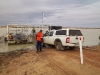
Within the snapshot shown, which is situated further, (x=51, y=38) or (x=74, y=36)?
(x=51, y=38)

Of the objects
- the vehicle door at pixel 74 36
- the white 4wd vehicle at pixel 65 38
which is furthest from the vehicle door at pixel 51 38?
the vehicle door at pixel 74 36

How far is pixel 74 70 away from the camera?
6.98 m

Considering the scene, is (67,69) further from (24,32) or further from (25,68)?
(24,32)

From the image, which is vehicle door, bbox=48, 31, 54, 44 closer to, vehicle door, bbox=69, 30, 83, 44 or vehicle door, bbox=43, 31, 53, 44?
vehicle door, bbox=43, 31, 53, 44

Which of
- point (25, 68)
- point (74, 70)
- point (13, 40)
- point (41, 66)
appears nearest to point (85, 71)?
point (74, 70)

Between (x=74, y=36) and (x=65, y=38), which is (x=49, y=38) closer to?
(x=65, y=38)

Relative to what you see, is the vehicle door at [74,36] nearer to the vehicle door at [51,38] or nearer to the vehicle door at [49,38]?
the vehicle door at [51,38]

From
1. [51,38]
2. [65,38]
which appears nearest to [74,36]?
[65,38]

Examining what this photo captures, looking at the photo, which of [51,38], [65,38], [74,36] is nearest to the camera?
[74,36]

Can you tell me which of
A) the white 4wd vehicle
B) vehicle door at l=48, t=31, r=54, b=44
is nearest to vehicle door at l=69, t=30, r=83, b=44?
the white 4wd vehicle

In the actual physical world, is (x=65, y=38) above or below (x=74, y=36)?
below

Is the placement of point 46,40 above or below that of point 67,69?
above

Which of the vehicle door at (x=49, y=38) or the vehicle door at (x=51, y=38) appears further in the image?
the vehicle door at (x=49, y=38)

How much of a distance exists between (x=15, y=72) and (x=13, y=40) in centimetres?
1518
